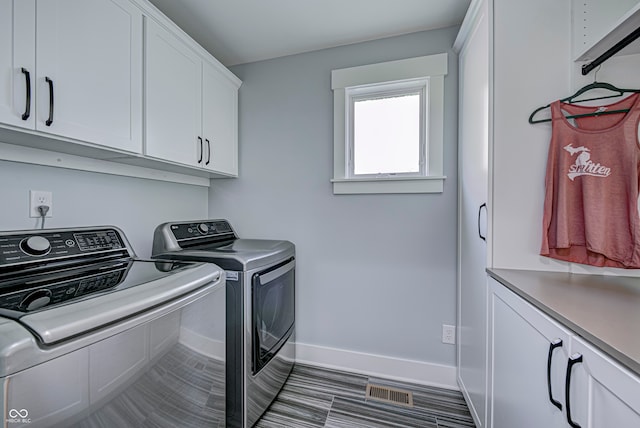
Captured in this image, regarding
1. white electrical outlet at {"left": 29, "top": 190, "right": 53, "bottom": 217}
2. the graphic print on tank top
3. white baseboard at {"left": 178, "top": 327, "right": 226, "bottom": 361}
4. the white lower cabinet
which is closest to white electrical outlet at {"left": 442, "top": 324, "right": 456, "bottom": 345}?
the white lower cabinet

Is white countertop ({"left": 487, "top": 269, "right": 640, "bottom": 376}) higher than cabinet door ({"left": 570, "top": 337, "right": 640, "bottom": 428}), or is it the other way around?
white countertop ({"left": 487, "top": 269, "right": 640, "bottom": 376})

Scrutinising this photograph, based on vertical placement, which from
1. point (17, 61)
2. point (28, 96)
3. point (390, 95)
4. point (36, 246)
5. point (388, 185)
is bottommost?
point (36, 246)

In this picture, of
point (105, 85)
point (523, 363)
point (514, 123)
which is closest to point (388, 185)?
point (514, 123)

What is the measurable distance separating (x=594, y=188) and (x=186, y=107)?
2.19 m

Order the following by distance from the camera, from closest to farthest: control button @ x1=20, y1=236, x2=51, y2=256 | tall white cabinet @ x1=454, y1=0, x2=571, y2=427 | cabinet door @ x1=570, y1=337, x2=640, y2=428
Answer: cabinet door @ x1=570, y1=337, x2=640, y2=428 < control button @ x1=20, y1=236, x2=51, y2=256 < tall white cabinet @ x1=454, y1=0, x2=571, y2=427

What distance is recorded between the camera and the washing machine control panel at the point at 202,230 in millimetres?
1696

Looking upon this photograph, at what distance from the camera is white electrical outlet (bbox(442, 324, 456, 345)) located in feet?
6.07

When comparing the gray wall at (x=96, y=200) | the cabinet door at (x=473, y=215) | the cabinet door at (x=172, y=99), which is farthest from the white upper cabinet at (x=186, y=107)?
the cabinet door at (x=473, y=215)

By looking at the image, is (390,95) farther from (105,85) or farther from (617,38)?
(105,85)

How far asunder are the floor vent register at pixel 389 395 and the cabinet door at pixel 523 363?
62 centimetres

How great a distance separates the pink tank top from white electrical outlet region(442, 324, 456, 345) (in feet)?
2.93

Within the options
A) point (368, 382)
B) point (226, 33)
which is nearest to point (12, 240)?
point (226, 33)

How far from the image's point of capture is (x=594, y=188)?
1.13 meters

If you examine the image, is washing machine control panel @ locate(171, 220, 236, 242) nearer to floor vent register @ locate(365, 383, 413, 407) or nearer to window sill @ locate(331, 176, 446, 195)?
window sill @ locate(331, 176, 446, 195)
